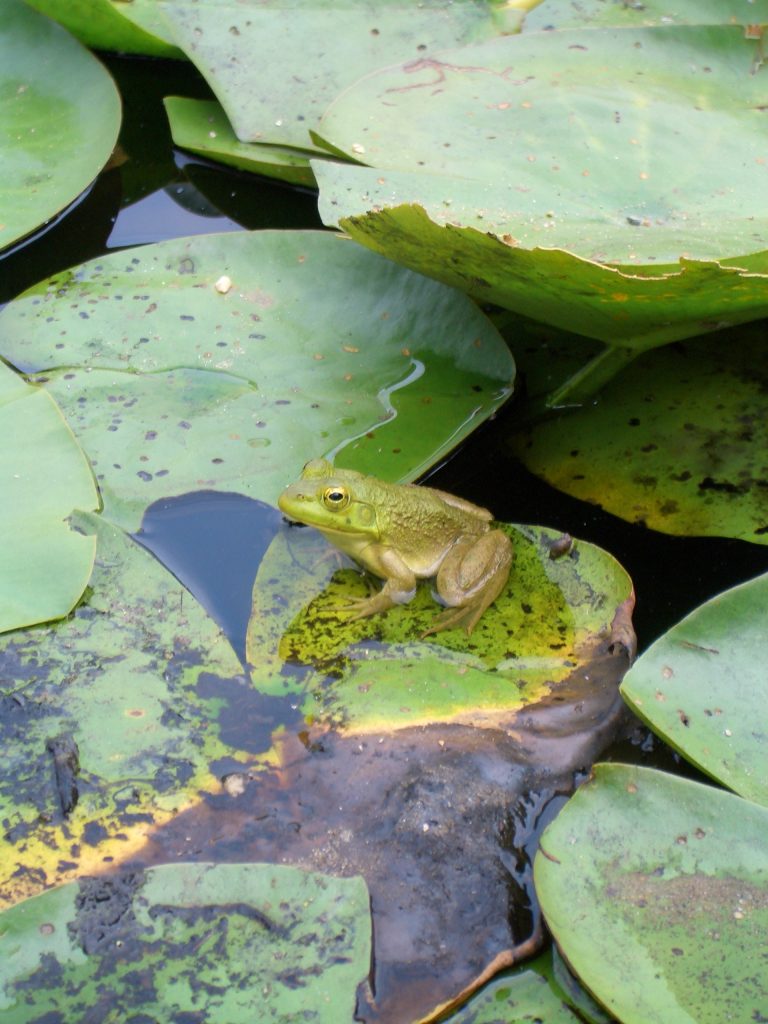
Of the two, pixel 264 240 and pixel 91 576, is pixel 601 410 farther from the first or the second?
pixel 91 576

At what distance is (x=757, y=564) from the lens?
2.93m

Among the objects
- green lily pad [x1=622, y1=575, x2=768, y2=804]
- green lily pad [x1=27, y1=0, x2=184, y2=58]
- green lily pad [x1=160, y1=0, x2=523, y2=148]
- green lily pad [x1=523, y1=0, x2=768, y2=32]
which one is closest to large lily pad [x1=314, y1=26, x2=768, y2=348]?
green lily pad [x1=523, y1=0, x2=768, y2=32]

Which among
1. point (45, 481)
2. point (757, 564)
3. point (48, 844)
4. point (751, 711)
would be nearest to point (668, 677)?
point (751, 711)

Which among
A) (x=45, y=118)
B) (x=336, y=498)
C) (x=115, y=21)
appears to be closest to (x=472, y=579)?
(x=336, y=498)

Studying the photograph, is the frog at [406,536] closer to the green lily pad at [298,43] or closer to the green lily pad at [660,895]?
the green lily pad at [660,895]

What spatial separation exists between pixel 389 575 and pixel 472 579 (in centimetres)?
25

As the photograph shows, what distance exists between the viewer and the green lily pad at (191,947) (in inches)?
71.6

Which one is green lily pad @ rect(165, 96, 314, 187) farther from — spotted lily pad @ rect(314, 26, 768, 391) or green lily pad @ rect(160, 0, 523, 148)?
spotted lily pad @ rect(314, 26, 768, 391)

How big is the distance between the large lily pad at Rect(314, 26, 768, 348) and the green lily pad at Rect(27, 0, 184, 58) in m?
1.04

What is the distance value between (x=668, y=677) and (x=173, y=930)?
43.1 inches

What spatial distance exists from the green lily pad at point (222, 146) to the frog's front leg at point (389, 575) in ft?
4.97

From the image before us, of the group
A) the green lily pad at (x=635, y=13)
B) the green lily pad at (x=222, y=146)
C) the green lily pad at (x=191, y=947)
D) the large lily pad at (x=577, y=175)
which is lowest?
the green lily pad at (x=191, y=947)

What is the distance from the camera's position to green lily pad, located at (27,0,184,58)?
3688 mm

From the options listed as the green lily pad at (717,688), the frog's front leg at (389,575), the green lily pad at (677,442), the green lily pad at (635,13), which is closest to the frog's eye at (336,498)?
the frog's front leg at (389,575)
